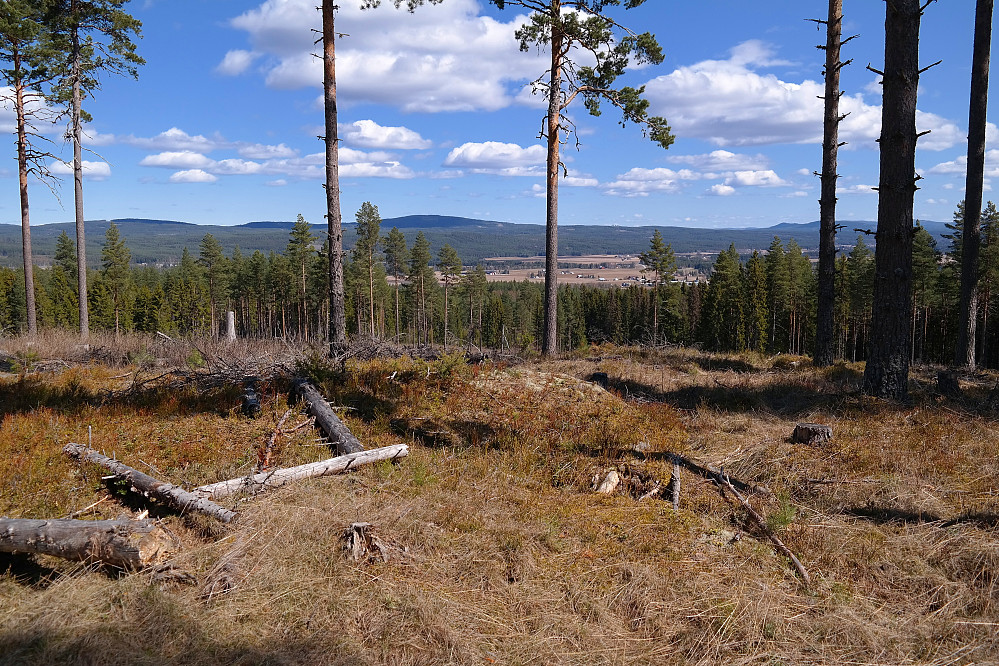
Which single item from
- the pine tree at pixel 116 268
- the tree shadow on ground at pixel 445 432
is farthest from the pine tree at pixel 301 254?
the tree shadow on ground at pixel 445 432

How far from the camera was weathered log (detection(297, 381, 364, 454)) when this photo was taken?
7.09m

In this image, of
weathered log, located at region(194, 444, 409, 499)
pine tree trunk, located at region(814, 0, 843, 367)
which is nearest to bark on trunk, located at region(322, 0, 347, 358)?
weathered log, located at region(194, 444, 409, 499)

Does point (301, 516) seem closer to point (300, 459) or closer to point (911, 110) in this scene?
point (300, 459)

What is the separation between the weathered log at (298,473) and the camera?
5.71 meters

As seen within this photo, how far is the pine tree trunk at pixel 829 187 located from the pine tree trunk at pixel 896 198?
4178 mm

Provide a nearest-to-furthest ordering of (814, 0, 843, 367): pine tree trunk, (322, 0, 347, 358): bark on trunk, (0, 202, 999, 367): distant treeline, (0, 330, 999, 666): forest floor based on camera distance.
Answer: (0, 330, 999, 666): forest floor
(322, 0, 347, 358): bark on trunk
(814, 0, 843, 367): pine tree trunk
(0, 202, 999, 367): distant treeline

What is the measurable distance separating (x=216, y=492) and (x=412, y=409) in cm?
352

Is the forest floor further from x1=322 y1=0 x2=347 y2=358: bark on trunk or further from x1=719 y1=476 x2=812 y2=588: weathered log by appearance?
x1=322 y1=0 x2=347 y2=358: bark on trunk

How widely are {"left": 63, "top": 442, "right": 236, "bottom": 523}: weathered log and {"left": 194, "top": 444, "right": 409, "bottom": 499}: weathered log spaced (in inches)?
7.0

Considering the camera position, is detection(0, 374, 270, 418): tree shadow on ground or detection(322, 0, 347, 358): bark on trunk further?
detection(322, 0, 347, 358): bark on trunk

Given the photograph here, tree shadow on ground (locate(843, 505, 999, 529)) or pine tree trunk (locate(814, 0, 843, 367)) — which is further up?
pine tree trunk (locate(814, 0, 843, 367))

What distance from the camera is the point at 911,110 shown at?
8141 millimetres

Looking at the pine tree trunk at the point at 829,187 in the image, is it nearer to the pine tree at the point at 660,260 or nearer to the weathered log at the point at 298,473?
the weathered log at the point at 298,473

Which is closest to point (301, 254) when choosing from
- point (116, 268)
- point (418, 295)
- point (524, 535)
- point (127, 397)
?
point (418, 295)
